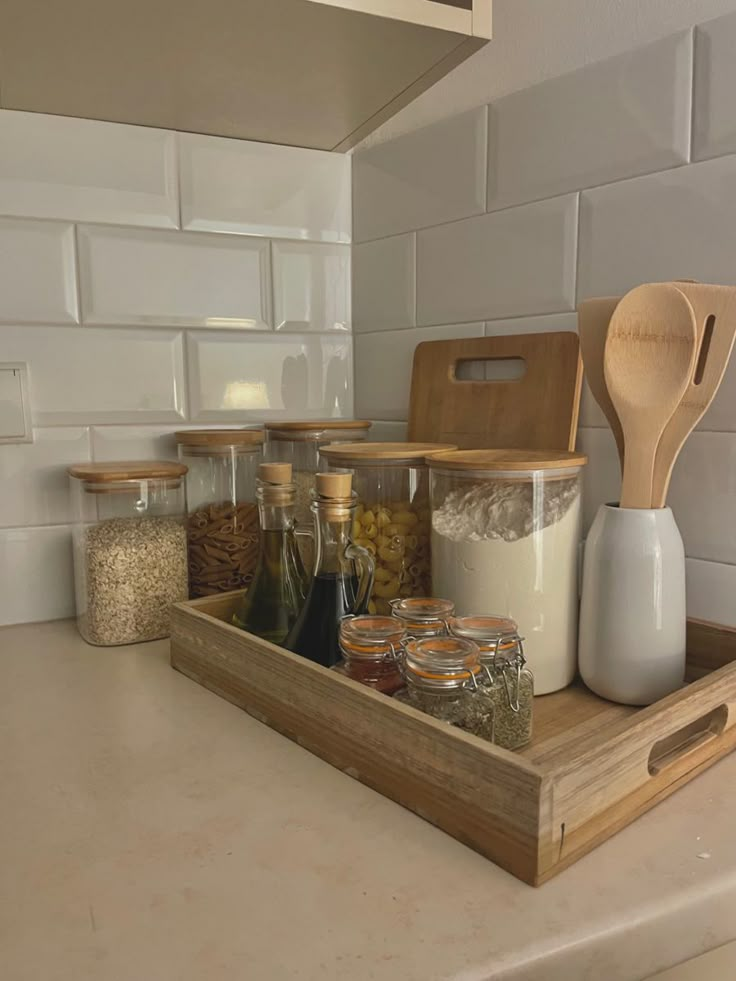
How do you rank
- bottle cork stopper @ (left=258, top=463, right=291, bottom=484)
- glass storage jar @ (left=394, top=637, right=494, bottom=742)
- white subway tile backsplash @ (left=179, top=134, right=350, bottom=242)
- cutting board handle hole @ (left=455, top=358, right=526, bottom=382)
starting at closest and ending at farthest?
1. glass storage jar @ (left=394, top=637, right=494, bottom=742)
2. bottle cork stopper @ (left=258, top=463, right=291, bottom=484)
3. cutting board handle hole @ (left=455, top=358, right=526, bottom=382)
4. white subway tile backsplash @ (left=179, top=134, right=350, bottom=242)

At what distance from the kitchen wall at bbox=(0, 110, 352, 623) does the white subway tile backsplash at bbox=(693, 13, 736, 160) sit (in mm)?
521

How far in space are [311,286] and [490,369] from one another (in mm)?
316

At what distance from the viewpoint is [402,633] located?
1.93 ft

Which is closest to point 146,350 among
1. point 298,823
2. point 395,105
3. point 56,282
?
point 56,282

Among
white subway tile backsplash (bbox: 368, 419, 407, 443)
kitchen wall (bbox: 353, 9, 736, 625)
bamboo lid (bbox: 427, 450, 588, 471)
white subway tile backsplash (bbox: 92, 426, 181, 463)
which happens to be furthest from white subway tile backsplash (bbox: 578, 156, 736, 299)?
white subway tile backsplash (bbox: 92, 426, 181, 463)

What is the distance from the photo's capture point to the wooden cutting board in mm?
801

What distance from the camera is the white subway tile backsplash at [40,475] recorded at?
91 cm

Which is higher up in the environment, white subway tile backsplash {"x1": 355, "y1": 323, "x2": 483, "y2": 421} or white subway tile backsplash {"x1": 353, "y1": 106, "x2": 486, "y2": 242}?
white subway tile backsplash {"x1": 353, "y1": 106, "x2": 486, "y2": 242}

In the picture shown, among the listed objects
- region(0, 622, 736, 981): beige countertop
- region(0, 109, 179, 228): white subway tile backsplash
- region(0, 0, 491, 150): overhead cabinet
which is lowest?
region(0, 622, 736, 981): beige countertop

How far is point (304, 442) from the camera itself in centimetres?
99

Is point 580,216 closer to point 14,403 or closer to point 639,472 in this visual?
point 639,472

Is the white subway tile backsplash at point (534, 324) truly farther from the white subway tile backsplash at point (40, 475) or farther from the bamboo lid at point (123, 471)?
the white subway tile backsplash at point (40, 475)

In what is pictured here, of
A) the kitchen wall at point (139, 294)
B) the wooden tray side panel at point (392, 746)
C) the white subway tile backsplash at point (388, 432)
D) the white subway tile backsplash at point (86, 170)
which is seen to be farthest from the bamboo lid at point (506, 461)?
the white subway tile backsplash at point (86, 170)

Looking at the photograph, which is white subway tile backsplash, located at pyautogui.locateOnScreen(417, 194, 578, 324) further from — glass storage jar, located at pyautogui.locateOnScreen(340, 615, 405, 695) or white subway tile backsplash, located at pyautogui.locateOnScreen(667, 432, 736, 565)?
glass storage jar, located at pyautogui.locateOnScreen(340, 615, 405, 695)
